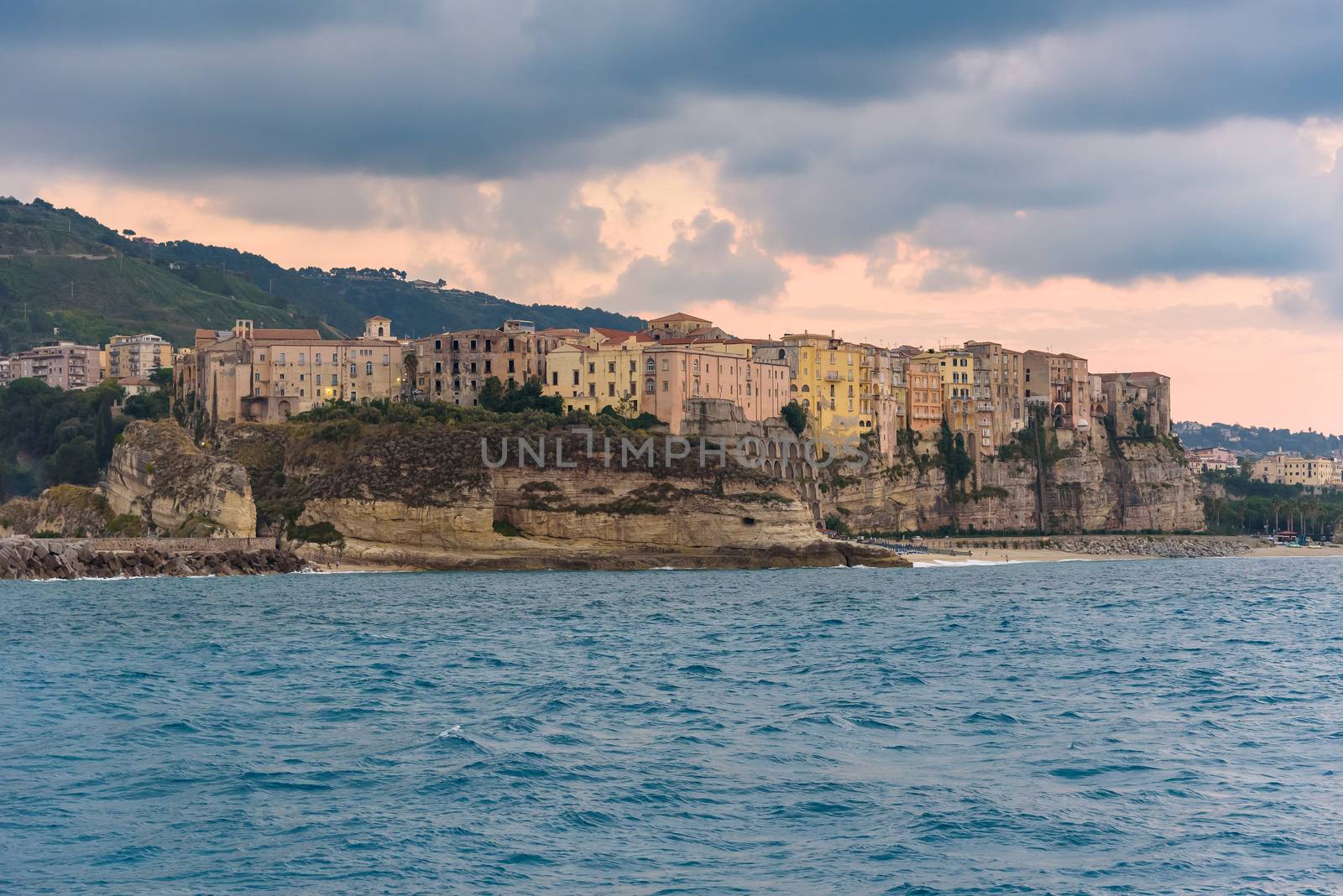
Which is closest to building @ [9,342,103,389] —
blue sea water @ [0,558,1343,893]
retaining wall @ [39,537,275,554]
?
retaining wall @ [39,537,275,554]

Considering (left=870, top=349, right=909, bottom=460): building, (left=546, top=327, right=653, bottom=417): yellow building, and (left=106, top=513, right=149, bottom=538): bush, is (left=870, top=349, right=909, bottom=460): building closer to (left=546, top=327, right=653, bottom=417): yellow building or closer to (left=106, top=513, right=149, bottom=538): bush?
(left=546, top=327, right=653, bottom=417): yellow building

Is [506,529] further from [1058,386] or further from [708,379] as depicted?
[1058,386]

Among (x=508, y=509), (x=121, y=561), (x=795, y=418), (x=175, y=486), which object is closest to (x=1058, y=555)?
(x=795, y=418)

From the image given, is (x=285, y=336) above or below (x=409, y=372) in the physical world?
above

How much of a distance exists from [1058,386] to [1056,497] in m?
12.4

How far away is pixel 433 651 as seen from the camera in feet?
127

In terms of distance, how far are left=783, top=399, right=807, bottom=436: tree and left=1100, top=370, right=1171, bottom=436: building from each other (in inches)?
1976

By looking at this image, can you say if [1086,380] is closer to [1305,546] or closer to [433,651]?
[1305,546]

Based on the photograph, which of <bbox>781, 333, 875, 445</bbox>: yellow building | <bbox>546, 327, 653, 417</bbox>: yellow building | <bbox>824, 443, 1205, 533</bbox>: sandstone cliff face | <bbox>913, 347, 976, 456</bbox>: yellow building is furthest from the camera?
<bbox>913, 347, 976, 456</bbox>: yellow building

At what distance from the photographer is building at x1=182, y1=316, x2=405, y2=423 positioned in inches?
4355

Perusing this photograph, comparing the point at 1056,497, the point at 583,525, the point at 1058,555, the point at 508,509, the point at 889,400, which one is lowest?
the point at 1058,555

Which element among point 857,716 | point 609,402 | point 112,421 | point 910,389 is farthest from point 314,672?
point 910,389

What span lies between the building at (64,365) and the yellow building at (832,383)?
269 ft

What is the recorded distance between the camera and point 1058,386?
15025 cm
